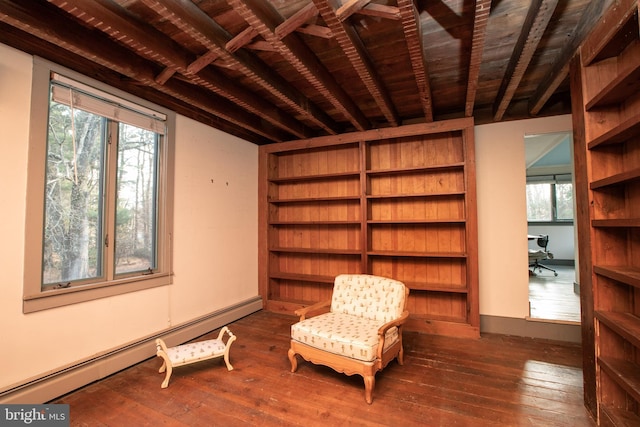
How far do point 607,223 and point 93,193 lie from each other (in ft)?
11.6

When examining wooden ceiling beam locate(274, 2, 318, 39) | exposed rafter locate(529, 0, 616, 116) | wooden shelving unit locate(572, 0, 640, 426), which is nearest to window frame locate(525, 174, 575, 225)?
exposed rafter locate(529, 0, 616, 116)

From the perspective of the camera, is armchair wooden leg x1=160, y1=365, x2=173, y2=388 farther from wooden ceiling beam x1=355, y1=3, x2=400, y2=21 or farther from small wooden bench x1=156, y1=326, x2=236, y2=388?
wooden ceiling beam x1=355, y1=3, x2=400, y2=21

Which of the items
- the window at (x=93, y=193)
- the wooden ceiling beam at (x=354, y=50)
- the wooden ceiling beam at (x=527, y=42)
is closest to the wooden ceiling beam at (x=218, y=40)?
the wooden ceiling beam at (x=354, y=50)

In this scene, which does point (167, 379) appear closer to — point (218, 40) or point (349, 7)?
point (218, 40)

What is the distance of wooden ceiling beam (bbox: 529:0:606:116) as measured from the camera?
5.35 ft

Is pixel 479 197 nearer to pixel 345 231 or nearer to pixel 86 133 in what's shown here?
pixel 345 231

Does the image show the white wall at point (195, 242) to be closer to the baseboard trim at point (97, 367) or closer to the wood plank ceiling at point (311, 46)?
the baseboard trim at point (97, 367)

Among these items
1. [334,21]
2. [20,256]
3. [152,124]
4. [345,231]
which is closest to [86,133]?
[152,124]

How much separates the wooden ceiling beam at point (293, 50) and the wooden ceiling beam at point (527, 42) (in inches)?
53.3

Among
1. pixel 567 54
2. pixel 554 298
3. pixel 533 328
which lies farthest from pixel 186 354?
pixel 554 298

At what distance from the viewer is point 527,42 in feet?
5.89

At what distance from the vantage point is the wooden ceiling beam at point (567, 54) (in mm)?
1631

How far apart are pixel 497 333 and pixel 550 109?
2.47 m

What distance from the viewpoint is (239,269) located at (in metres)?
3.78
